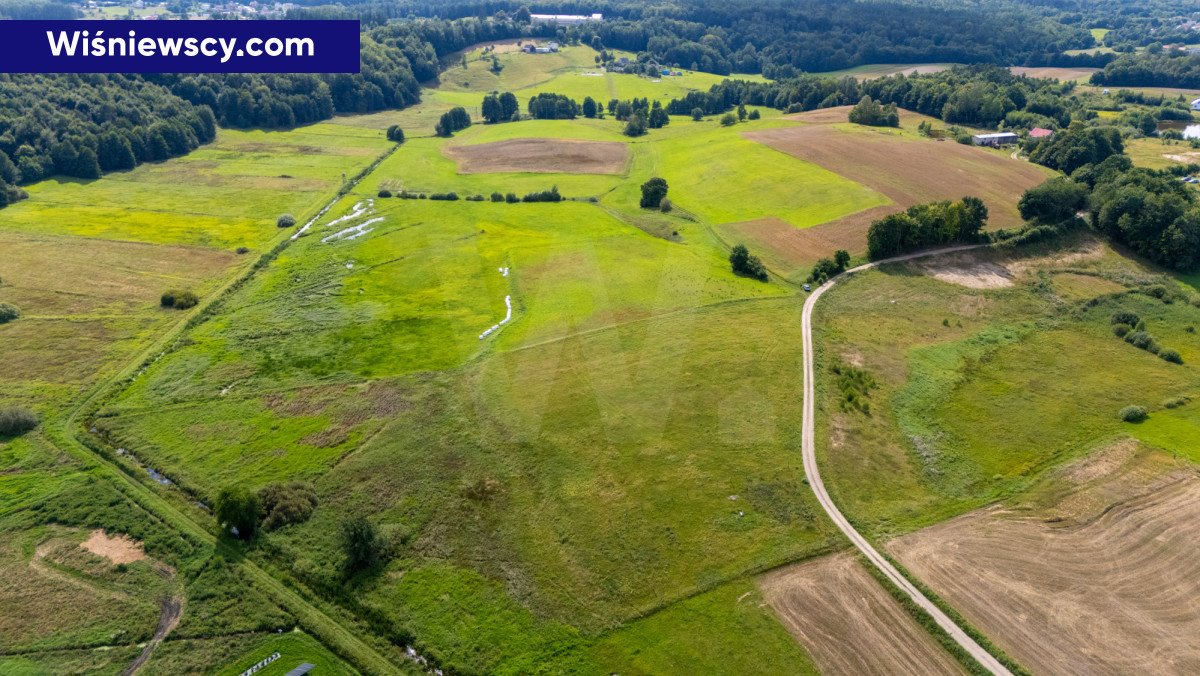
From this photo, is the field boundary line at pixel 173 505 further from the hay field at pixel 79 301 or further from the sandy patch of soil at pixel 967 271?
the sandy patch of soil at pixel 967 271

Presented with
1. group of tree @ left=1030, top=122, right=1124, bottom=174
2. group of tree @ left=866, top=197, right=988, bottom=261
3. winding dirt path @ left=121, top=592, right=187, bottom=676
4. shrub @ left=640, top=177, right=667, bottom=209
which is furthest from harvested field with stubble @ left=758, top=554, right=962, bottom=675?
group of tree @ left=1030, top=122, right=1124, bottom=174

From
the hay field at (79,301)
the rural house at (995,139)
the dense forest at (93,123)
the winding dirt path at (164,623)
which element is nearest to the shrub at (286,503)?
the winding dirt path at (164,623)

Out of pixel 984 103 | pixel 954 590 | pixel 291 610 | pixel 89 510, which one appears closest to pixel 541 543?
pixel 291 610

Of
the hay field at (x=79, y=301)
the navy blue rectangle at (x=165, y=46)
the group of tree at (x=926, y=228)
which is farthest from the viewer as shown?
the navy blue rectangle at (x=165, y=46)

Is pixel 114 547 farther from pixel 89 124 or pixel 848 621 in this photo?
pixel 89 124

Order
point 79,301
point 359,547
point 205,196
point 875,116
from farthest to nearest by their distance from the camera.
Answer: point 875,116, point 205,196, point 79,301, point 359,547

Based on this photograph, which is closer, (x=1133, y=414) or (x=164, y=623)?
(x=164, y=623)

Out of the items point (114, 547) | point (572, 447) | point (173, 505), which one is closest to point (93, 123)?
point (173, 505)
